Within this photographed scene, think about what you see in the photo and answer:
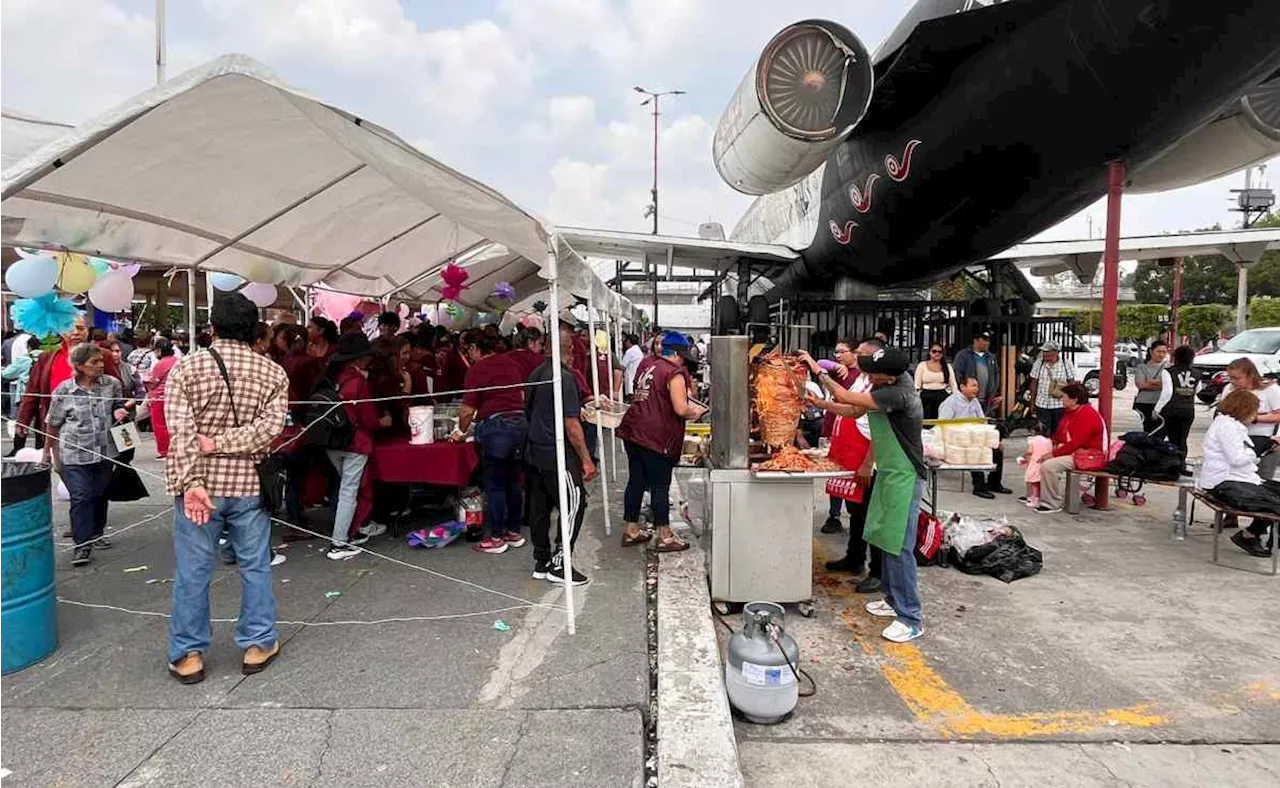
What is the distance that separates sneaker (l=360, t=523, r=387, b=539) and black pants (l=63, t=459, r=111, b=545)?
1.79m

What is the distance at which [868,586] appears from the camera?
17.0 ft

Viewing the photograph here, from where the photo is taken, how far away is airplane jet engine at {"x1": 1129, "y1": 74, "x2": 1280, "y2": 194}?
8.32 m

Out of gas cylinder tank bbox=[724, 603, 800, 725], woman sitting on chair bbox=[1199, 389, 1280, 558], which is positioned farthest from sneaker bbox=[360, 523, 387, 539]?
woman sitting on chair bbox=[1199, 389, 1280, 558]

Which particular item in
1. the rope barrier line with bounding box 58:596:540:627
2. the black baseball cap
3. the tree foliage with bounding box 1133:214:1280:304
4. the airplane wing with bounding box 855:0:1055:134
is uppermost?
the tree foliage with bounding box 1133:214:1280:304

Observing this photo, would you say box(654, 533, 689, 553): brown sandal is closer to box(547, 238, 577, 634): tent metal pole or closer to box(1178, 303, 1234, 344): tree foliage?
box(547, 238, 577, 634): tent metal pole

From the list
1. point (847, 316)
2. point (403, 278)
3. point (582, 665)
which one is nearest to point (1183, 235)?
point (847, 316)

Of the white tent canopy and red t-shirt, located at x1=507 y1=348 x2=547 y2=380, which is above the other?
the white tent canopy

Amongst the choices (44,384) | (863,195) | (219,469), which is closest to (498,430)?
(219,469)

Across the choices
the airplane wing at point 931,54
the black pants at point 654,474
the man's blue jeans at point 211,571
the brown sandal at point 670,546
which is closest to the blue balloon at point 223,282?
the black pants at point 654,474

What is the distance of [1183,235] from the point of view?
14828 mm

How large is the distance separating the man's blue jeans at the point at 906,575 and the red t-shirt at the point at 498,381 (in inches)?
112

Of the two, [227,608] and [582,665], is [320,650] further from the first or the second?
[582,665]

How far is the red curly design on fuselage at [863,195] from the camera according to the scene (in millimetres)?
9695

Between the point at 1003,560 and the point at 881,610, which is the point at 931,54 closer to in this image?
the point at 1003,560
